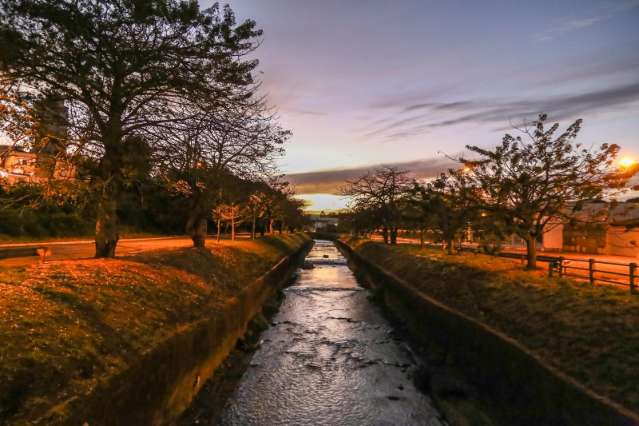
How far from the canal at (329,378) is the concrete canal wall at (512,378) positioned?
1.40 meters

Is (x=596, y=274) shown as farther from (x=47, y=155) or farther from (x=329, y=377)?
(x=47, y=155)

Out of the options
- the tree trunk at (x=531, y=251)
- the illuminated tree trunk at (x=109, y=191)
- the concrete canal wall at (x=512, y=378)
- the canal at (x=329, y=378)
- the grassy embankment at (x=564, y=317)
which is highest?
the illuminated tree trunk at (x=109, y=191)

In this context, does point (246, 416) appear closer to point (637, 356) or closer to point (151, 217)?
point (637, 356)

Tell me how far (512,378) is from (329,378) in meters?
4.89

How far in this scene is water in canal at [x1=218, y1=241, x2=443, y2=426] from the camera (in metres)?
9.01

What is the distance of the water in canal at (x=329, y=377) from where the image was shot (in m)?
9.01

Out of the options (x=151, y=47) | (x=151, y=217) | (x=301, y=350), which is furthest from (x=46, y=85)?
(x=151, y=217)

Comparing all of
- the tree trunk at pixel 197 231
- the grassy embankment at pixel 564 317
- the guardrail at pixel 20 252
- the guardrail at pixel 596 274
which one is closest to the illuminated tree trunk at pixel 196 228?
the tree trunk at pixel 197 231

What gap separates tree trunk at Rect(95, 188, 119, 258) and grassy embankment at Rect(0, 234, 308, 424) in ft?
2.98

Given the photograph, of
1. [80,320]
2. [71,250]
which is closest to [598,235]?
[80,320]

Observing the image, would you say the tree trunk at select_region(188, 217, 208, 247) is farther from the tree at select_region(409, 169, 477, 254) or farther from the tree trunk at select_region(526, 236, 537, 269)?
the tree trunk at select_region(526, 236, 537, 269)

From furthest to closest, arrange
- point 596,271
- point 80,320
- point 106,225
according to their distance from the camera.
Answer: point 106,225, point 596,271, point 80,320

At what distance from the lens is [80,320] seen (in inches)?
289

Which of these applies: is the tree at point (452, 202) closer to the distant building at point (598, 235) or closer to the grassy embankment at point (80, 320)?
the distant building at point (598, 235)
